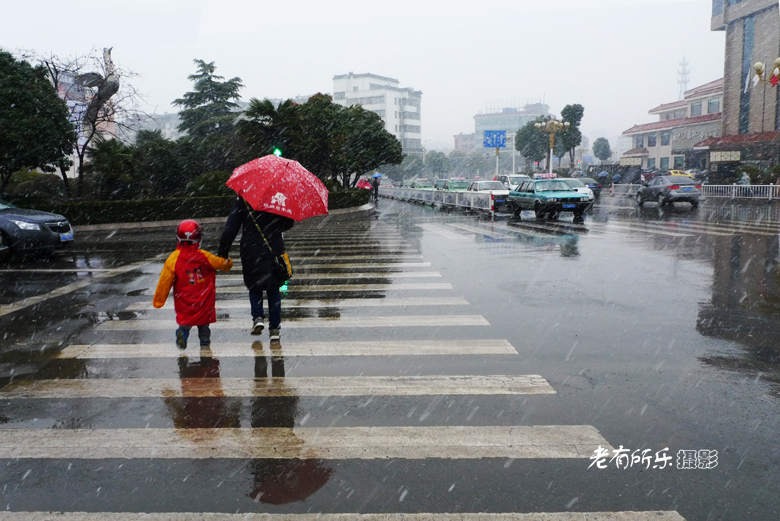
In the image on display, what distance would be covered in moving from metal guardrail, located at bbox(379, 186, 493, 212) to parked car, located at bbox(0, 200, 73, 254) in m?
16.8

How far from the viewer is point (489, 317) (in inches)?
298

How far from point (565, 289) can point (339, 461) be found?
617 cm

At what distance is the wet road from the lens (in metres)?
3.46

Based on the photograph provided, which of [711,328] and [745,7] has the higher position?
[745,7]

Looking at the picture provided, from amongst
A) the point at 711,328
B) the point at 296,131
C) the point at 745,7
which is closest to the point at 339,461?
the point at 711,328

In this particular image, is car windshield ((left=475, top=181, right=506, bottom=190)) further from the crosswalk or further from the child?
the child

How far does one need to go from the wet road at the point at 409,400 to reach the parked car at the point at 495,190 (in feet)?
57.6

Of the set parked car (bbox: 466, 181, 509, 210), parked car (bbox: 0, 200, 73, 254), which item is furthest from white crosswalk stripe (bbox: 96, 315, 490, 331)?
parked car (bbox: 466, 181, 509, 210)

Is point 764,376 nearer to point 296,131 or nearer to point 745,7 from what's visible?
point 296,131

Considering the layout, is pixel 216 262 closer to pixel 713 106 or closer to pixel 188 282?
pixel 188 282

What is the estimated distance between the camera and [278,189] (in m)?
6.10

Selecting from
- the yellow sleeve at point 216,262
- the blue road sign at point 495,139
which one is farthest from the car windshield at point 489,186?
the blue road sign at point 495,139

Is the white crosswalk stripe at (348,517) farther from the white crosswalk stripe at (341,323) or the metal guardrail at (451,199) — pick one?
the metal guardrail at (451,199)

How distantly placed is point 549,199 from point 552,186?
1226 millimetres
